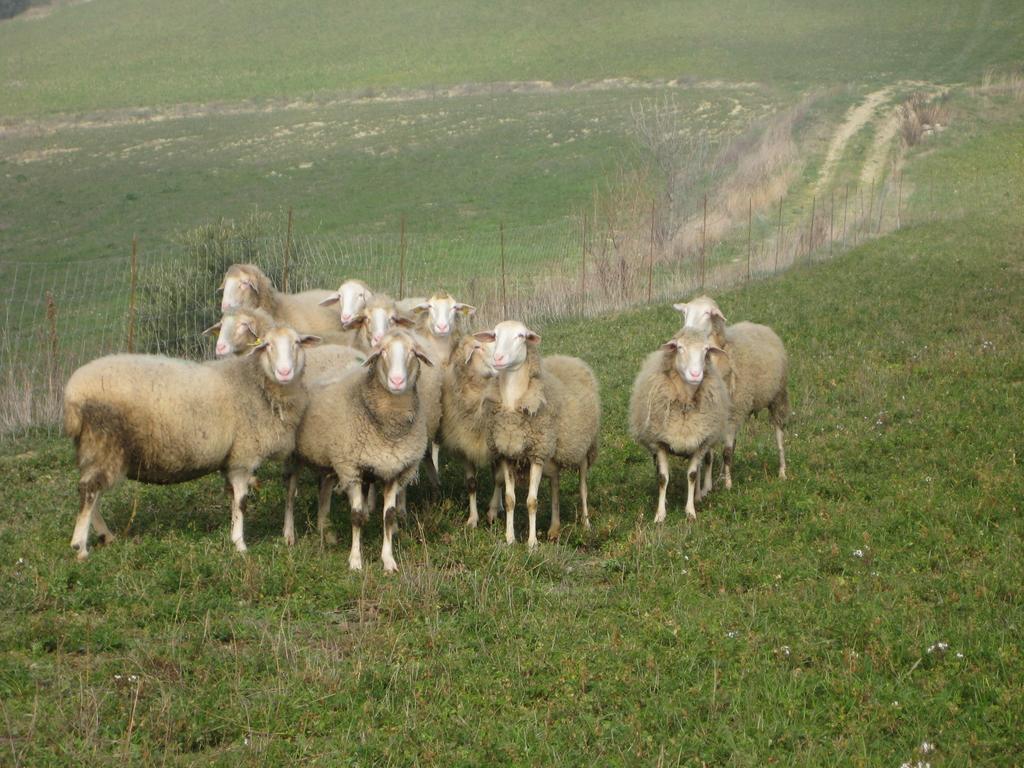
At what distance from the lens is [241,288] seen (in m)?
13.1

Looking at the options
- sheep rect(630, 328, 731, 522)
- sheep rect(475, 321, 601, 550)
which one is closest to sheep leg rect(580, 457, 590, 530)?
sheep rect(475, 321, 601, 550)

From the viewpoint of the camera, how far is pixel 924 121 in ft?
151

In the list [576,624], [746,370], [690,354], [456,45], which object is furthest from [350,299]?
[456,45]

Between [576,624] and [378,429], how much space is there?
8.85 feet

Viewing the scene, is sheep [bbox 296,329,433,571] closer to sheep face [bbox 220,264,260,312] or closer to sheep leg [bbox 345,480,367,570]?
sheep leg [bbox 345,480,367,570]

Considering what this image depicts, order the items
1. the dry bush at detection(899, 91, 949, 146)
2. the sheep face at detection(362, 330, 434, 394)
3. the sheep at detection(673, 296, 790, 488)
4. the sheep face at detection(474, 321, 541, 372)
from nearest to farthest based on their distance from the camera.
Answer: the sheep face at detection(362, 330, 434, 394) → the sheep face at detection(474, 321, 541, 372) → the sheep at detection(673, 296, 790, 488) → the dry bush at detection(899, 91, 949, 146)

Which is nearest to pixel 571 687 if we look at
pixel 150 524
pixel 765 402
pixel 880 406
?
pixel 150 524

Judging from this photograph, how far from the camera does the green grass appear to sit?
64.4m

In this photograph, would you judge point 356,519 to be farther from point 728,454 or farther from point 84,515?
point 728,454

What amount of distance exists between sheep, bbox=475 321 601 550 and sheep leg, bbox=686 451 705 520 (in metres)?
0.92

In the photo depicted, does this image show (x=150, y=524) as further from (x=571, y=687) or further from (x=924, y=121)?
(x=924, y=121)

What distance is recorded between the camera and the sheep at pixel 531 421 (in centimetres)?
1016

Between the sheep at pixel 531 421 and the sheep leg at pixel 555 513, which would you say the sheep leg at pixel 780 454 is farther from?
the sheep leg at pixel 555 513

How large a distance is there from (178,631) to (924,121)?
4434cm
